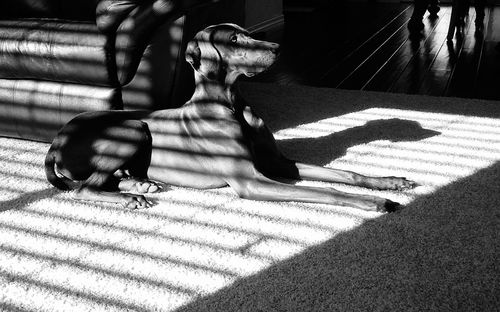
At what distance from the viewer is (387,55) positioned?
13.9 feet

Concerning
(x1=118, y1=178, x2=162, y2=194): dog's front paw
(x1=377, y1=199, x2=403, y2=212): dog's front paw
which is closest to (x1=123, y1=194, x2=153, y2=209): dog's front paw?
(x1=118, y1=178, x2=162, y2=194): dog's front paw

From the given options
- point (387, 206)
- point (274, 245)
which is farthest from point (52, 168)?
point (387, 206)

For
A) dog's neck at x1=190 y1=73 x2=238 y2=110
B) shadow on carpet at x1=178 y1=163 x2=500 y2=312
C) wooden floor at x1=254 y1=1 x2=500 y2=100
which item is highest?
dog's neck at x1=190 y1=73 x2=238 y2=110

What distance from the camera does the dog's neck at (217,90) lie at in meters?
2.02

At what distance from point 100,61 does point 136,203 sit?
72cm

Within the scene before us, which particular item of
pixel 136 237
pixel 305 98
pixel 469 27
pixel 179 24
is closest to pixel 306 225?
pixel 136 237

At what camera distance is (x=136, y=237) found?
1.86m

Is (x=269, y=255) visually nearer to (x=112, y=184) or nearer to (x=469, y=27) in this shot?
(x=112, y=184)

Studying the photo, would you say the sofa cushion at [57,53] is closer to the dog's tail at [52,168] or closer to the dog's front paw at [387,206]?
the dog's tail at [52,168]

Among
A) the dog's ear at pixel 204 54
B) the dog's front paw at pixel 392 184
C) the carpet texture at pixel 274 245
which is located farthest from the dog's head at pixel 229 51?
the dog's front paw at pixel 392 184

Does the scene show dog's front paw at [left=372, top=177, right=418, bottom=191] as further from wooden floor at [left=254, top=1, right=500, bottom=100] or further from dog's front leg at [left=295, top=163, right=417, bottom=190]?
wooden floor at [left=254, top=1, right=500, bottom=100]

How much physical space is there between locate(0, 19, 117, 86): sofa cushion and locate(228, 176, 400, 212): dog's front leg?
85 cm

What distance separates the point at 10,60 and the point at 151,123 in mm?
868

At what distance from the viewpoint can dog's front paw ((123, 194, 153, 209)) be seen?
6.72 ft
